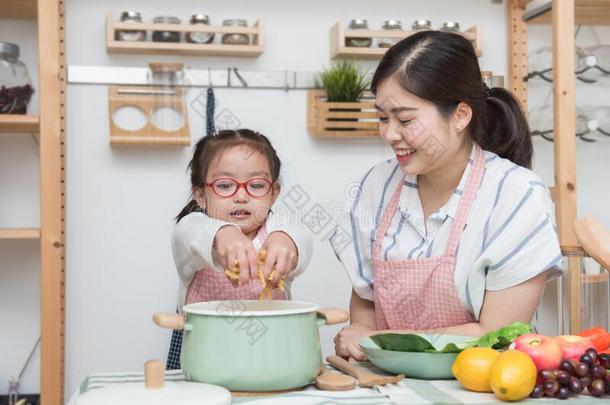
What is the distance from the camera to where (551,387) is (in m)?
0.93

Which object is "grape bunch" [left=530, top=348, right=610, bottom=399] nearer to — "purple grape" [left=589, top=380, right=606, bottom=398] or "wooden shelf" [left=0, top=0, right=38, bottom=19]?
"purple grape" [left=589, top=380, right=606, bottom=398]

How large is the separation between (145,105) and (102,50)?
8.3 inches

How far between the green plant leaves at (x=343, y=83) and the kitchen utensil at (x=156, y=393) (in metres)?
1.55

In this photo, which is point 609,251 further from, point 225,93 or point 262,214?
point 225,93

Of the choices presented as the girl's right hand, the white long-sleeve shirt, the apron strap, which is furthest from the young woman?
the girl's right hand

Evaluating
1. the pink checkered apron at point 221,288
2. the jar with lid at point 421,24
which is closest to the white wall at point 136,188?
the jar with lid at point 421,24

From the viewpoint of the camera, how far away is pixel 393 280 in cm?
146

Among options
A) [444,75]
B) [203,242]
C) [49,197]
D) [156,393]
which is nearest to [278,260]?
[203,242]

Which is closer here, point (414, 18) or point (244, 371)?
point (244, 371)

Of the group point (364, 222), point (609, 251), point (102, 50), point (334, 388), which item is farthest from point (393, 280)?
point (102, 50)

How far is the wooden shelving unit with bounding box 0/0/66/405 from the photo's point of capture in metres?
2.09

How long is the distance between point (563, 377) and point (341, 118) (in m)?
1.54

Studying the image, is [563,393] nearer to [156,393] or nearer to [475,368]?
[475,368]

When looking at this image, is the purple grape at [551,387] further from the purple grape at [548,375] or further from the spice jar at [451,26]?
the spice jar at [451,26]
